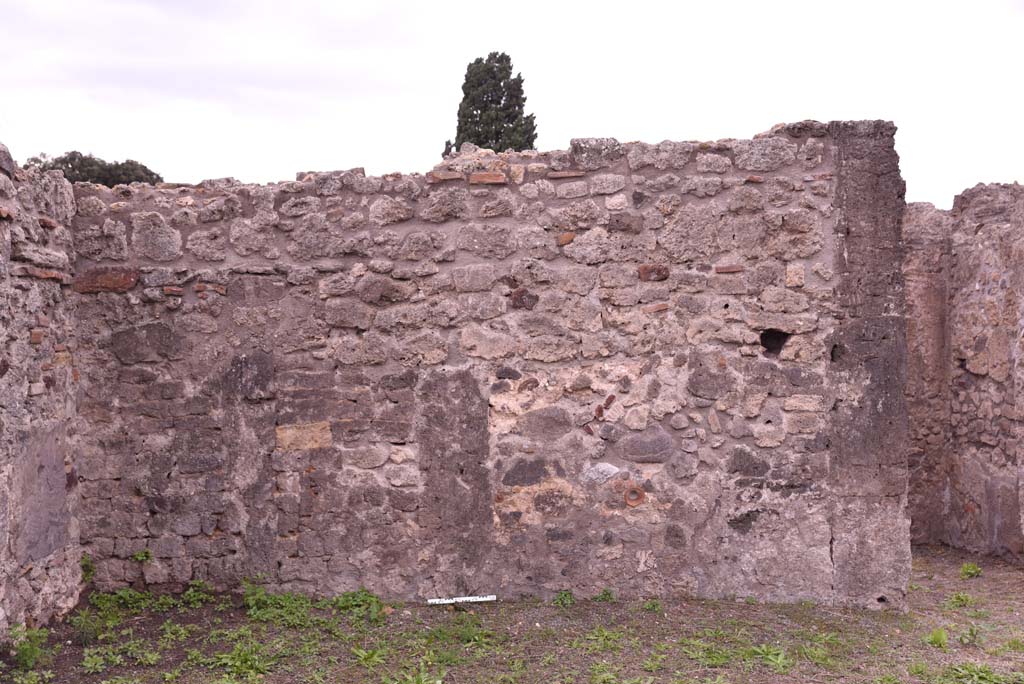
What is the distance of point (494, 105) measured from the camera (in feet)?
43.4

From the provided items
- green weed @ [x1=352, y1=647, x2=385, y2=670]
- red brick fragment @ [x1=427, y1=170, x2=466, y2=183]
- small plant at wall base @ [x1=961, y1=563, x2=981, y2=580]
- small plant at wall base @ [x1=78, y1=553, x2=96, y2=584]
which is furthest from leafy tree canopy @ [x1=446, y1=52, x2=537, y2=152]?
green weed @ [x1=352, y1=647, x2=385, y2=670]

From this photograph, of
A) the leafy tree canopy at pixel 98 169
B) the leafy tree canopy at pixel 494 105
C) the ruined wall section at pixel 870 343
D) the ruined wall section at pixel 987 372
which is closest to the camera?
the ruined wall section at pixel 870 343

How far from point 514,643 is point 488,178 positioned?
2558 mm

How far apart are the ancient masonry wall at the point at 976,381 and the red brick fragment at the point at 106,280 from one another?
19.4 feet

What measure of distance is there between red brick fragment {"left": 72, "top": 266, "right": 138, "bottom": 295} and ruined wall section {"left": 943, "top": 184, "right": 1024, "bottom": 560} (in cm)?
597

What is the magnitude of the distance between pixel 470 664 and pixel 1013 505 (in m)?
4.51

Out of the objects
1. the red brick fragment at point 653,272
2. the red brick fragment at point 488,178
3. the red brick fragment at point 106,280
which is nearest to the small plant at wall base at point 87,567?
the red brick fragment at point 106,280

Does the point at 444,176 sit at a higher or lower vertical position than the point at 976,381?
higher

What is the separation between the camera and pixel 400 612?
4832 millimetres

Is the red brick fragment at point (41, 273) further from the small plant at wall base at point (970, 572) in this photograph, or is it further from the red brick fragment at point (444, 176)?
the small plant at wall base at point (970, 572)

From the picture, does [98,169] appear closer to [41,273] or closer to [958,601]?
[41,273]

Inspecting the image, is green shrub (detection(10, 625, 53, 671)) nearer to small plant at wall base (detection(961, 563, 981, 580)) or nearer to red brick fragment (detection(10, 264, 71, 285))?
red brick fragment (detection(10, 264, 71, 285))

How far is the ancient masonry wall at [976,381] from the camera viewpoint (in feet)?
20.8

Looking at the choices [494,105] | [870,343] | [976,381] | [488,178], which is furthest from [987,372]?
[494,105]
